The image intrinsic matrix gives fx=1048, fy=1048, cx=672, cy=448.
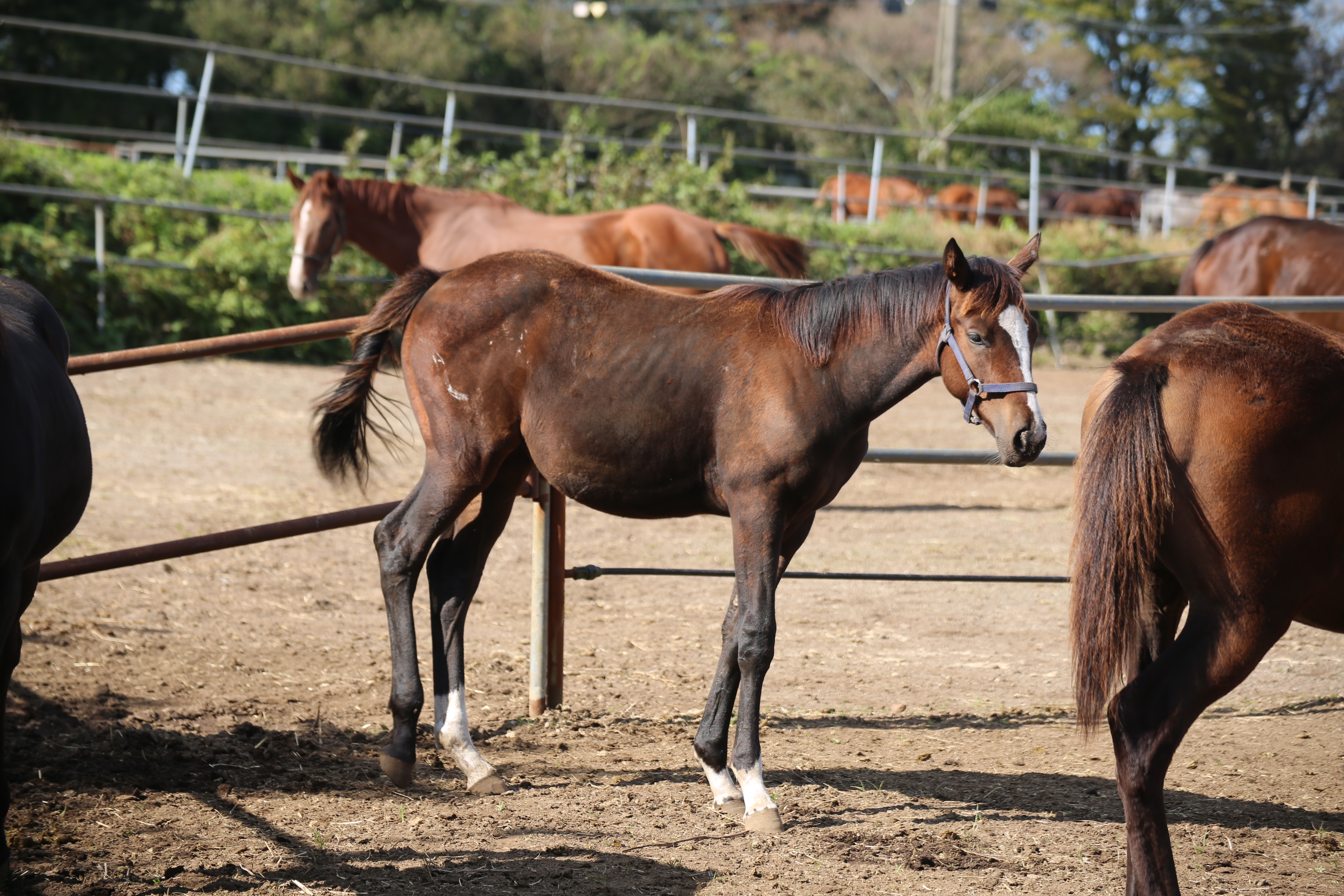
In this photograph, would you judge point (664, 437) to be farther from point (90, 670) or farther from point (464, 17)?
point (464, 17)

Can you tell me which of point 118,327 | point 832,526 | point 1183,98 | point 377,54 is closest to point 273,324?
point 118,327

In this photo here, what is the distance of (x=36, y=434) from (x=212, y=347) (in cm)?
102

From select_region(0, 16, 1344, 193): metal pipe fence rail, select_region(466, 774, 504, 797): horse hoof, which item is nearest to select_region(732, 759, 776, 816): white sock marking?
select_region(466, 774, 504, 797): horse hoof

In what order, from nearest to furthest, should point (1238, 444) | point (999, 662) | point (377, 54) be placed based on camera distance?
point (1238, 444)
point (999, 662)
point (377, 54)

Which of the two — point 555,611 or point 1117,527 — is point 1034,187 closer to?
point 555,611

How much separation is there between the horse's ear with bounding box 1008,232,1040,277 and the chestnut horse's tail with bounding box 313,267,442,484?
180 cm

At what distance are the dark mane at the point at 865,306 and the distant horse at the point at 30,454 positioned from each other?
192 centimetres

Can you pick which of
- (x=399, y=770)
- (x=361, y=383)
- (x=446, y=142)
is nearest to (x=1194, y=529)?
(x=399, y=770)

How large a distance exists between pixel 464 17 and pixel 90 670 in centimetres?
2725

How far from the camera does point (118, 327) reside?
9.25 m

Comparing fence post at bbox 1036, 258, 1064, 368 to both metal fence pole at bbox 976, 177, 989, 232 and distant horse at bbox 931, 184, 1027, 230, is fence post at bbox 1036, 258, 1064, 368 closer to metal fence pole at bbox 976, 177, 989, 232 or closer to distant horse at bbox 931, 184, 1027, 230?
metal fence pole at bbox 976, 177, 989, 232

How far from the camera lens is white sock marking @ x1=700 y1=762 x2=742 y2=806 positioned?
3.00 metres

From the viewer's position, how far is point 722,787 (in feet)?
9.91

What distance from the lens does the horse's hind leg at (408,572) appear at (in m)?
3.11
